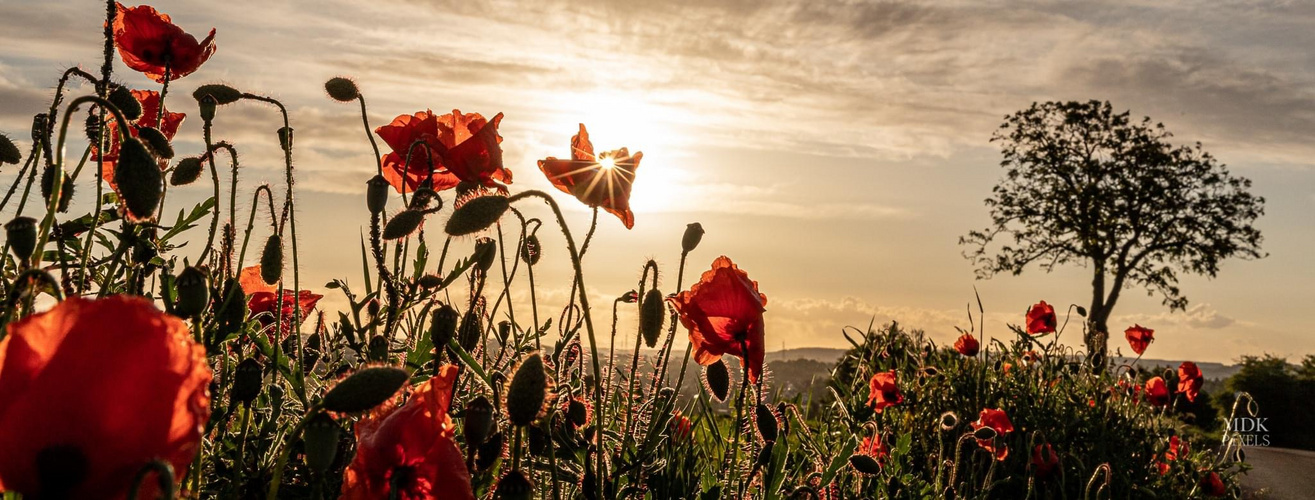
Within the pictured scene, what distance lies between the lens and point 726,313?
2066 millimetres

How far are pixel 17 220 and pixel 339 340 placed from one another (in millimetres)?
1036

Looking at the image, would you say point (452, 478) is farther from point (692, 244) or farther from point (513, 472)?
point (692, 244)

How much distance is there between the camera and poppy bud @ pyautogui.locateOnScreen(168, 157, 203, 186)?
2.01 meters

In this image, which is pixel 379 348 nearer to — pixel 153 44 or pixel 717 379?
pixel 717 379

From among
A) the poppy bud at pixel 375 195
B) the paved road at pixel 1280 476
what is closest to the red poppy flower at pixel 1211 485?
the paved road at pixel 1280 476

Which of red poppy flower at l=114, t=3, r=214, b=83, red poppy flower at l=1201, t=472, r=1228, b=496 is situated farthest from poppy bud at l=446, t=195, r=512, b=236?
red poppy flower at l=1201, t=472, r=1228, b=496

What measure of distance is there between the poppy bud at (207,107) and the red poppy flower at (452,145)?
0.38m

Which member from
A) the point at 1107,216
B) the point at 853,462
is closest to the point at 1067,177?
the point at 1107,216

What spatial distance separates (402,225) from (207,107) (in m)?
0.63

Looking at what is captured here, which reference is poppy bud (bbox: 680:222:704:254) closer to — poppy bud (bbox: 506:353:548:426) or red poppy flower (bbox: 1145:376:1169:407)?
poppy bud (bbox: 506:353:548:426)

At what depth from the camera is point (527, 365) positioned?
1338mm

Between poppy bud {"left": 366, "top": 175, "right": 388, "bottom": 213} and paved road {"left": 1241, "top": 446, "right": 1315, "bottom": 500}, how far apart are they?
854cm

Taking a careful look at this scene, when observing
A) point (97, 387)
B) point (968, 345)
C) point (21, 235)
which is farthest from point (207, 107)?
point (968, 345)

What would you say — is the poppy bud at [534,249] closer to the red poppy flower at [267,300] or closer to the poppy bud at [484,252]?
the poppy bud at [484,252]
